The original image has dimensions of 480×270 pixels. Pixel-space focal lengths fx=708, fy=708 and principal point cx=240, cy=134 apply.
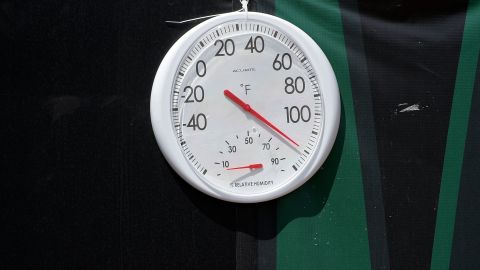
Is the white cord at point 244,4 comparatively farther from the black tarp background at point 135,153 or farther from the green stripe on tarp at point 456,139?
the green stripe on tarp at point 456,139

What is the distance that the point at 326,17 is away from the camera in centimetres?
220

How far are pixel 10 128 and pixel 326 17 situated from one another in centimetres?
103

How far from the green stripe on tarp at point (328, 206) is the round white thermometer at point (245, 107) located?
0.06 meters

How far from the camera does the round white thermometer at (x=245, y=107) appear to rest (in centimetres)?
211

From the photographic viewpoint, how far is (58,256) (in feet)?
7.02

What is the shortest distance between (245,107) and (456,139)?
0.67 m

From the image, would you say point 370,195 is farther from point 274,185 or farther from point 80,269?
point 80,269

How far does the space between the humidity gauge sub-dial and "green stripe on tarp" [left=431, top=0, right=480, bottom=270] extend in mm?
520

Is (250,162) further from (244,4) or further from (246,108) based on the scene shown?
(244,4)

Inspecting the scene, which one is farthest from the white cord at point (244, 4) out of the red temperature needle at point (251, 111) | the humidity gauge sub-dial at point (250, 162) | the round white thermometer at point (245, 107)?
the humidity gauge sub-dial at point (250, 162)

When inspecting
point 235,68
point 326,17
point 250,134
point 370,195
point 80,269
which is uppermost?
point 326,17

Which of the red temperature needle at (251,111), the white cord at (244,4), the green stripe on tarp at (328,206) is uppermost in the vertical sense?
the white cord at (244,4)

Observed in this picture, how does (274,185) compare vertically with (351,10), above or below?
below

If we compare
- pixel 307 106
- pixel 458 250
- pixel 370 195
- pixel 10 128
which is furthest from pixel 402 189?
pixel 10 128
